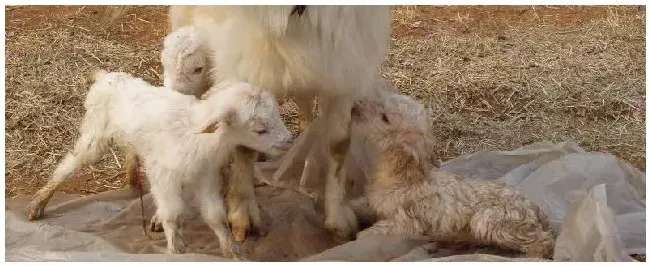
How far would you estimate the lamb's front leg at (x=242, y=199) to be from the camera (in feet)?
13.0

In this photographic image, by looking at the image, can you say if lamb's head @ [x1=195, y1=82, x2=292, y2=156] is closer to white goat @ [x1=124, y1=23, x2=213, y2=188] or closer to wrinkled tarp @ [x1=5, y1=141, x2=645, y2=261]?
white goat @ [x1=124, y1=23, x2=213, y2=188]

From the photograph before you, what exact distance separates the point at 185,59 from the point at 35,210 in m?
1.02

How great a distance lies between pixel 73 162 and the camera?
155 inches

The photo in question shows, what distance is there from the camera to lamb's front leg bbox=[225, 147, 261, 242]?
13.0 feet

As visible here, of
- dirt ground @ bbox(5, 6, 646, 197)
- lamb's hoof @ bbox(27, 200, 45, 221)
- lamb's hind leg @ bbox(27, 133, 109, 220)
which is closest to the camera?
lamb's hind leg @ bbox(27, 133, 109, 220)

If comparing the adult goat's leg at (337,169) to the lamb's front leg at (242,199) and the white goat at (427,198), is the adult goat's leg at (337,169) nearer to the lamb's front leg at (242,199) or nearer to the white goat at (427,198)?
the white goat at (427,198)

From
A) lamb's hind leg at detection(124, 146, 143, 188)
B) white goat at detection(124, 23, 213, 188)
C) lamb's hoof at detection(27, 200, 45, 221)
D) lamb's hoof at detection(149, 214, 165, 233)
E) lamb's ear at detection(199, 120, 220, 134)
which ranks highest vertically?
white goat at detection(124, 23, 213, 188)

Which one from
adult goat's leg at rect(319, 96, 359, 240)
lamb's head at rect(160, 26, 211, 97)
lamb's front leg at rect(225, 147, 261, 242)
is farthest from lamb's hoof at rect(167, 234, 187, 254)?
adult goat's leg at rect(319, 96, 359, 240)

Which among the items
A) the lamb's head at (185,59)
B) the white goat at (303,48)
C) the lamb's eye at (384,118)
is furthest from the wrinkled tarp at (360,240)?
the lamb's head at (185,59)

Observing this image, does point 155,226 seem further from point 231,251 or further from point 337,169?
point 337,169

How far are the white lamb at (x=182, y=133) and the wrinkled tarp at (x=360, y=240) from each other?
0.19m

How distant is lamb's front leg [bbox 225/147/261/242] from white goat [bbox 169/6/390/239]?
0.02m

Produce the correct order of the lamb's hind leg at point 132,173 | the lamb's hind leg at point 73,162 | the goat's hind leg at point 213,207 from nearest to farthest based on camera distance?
the goat's hind leg at point 213,207 < the lamb's hind leg at point 73,162 < the lamb's hind leg at point 132,173

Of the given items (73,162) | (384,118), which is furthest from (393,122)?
(73,162)
